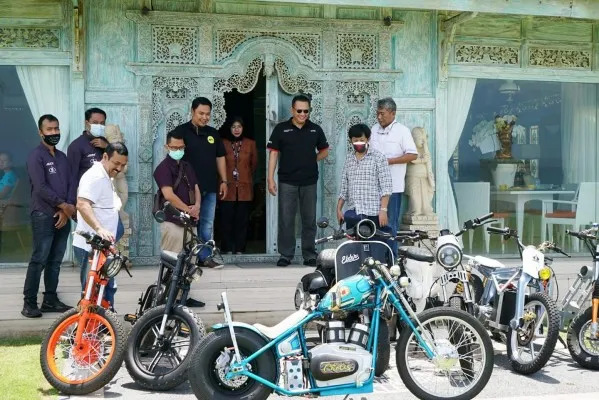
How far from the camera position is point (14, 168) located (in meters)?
8.69

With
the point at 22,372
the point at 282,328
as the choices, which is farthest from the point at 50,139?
the point at 282,328

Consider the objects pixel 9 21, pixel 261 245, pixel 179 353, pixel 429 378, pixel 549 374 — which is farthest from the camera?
pixel 261 245

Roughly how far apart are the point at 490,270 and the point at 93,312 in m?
3.24

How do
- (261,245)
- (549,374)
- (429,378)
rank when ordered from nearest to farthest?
(429,378) < (549,374) < (261,245)

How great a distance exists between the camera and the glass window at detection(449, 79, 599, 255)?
396 inches

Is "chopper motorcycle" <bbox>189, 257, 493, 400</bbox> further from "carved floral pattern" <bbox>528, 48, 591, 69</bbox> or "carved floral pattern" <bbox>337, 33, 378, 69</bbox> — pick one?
"carved floral pattern" <bbox>528, 48, 591, 69</bbox>

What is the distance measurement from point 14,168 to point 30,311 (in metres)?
2.67

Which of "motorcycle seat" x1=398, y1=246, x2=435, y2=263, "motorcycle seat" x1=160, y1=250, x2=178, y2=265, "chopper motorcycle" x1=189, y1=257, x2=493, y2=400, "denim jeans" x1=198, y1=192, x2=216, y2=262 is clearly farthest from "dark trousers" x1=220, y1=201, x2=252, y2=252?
"chopper motorcycle" x1=189, y1=257, x2=493, y2=400

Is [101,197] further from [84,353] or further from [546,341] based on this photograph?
[546,341]

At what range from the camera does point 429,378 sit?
192 inches

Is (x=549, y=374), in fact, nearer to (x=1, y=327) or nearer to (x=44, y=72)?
(x=1, y=327)

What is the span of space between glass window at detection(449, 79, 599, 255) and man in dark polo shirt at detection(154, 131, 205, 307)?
421 cm

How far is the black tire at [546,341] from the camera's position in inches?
221

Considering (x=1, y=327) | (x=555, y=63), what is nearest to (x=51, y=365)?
(x=1, y=327)
